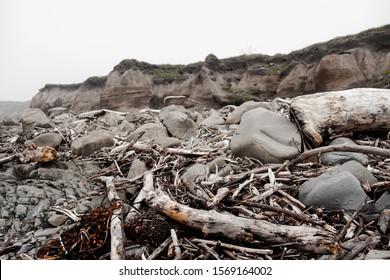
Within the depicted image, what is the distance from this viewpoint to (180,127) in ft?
23.4

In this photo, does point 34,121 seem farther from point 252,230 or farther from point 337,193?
point 337,193

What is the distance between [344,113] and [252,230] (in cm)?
328

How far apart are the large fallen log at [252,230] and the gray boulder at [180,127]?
14.3 ft

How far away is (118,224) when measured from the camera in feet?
9.02

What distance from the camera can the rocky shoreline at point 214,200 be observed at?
2.27m

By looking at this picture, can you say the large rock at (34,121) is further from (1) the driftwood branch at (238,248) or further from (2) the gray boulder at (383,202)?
(2) the gray boulder at (383,202)

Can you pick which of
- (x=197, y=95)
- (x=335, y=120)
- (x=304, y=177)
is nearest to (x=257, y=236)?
(x=304, y=177)

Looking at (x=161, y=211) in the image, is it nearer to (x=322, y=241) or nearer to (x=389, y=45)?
(x=322, y=241)

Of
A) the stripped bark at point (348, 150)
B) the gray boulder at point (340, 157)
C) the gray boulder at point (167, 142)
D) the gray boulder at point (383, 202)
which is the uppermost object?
the gray boulder at point (167, 142)

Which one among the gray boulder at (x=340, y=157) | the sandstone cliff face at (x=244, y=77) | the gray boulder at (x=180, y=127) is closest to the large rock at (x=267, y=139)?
the gray boulder at (x=340, y=157)

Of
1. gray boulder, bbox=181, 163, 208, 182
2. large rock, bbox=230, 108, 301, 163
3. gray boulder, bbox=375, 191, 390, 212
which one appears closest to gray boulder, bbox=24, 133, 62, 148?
gray boulder, bbox=181, 163, 208, 182

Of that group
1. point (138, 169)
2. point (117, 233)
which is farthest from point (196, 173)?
point (117, 233)

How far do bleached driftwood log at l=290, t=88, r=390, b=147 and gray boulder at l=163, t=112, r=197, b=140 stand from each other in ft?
10.5

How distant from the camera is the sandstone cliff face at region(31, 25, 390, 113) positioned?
1620 cm
